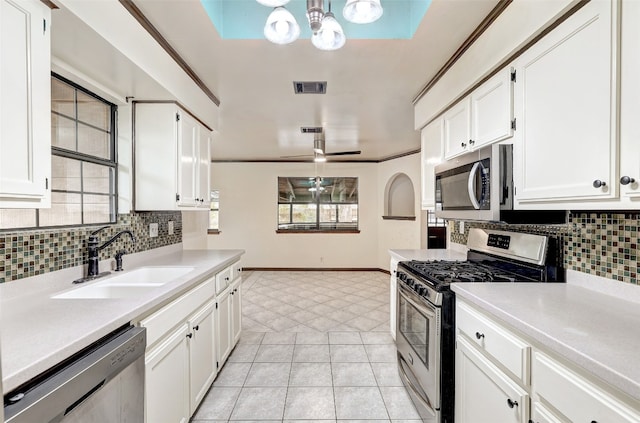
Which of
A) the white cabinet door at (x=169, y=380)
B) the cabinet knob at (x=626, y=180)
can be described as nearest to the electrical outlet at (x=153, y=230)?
the white cabinet door at (x=169, y=380)

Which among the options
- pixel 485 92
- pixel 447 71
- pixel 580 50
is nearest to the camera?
pixel 580 50

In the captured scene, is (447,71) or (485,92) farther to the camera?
(447,71)

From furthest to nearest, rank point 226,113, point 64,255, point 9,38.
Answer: point 226,113 < point 64,255 < point 9,38

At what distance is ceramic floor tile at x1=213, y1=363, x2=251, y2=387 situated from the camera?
7.54 ft

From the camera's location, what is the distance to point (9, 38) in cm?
103

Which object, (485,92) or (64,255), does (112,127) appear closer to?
(64,255)

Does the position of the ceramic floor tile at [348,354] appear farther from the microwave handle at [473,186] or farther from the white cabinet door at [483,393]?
the microwave handle at [473,186]

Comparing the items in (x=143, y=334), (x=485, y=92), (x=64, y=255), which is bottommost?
(x=143, y=334)

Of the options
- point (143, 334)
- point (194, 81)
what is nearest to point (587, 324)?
point (143, 334)

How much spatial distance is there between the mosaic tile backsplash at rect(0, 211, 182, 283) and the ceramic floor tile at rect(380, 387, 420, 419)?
224 cm

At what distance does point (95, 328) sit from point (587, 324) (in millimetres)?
1816

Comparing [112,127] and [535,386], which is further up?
[112,127]

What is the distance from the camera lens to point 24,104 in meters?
1.07

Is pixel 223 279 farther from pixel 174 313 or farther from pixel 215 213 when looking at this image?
pixel 215 213
